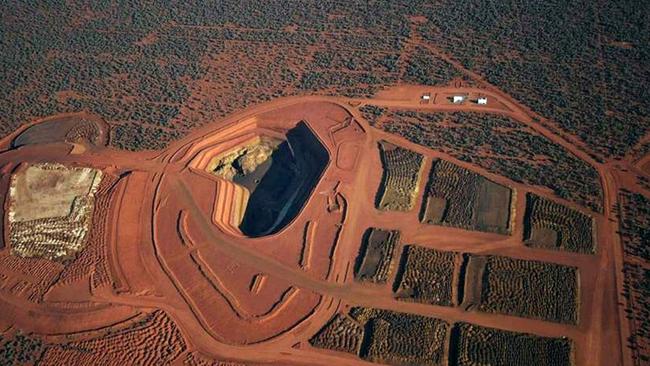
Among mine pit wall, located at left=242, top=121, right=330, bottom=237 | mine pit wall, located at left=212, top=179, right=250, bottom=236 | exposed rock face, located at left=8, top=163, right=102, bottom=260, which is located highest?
mine pit wall, located at left=242, top=121, right=330, bottom=237

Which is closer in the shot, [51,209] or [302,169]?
[51,209]

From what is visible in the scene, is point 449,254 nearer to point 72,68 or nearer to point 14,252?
point 14,252

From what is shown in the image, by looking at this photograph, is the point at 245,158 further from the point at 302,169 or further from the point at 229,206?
the point at 229,206

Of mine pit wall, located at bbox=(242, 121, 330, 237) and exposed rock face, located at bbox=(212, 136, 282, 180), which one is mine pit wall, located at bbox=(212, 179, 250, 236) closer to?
mine pit wall, located at bbox=(242, 121, 330, 237)

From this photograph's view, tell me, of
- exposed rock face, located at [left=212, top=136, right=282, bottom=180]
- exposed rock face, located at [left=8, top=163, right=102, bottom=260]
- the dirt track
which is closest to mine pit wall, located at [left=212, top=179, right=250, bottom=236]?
the dirt track

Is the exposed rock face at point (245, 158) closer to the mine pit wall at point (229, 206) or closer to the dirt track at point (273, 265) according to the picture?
the mine pit wall at point (229, 206)

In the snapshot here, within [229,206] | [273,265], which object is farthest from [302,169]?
[273,265]

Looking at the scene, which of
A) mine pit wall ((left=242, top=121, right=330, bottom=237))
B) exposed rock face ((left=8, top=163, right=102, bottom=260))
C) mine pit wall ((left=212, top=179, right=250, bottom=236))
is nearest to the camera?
exposed rock face ((left=8, top=163, right=102, bottom=260))

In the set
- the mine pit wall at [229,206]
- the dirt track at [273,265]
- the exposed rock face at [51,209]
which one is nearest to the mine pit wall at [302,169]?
the mine pit wall at [229,206]

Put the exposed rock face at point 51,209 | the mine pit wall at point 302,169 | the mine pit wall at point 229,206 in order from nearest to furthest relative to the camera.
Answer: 1. the exposed rock face at point 51,209
2. the mine pit wall at point 229,206
3. the mine pit wall at point 302,169

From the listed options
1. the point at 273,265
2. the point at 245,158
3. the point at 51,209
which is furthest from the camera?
the point at 245,158
